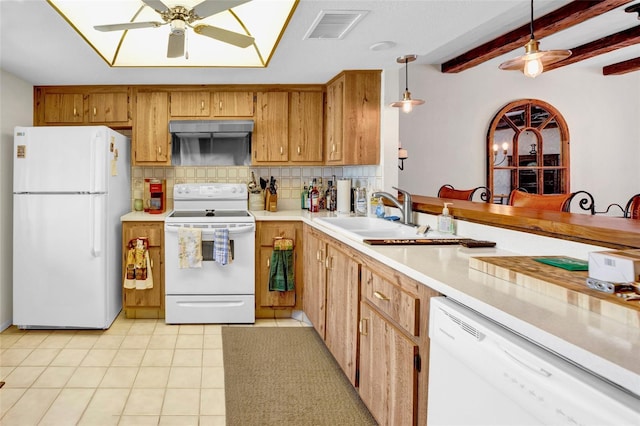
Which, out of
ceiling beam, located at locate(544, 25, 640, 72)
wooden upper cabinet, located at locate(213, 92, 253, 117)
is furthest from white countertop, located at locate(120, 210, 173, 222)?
ceiling beam, located at locate(544, 25, 640, 72)

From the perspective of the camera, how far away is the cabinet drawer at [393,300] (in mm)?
1616

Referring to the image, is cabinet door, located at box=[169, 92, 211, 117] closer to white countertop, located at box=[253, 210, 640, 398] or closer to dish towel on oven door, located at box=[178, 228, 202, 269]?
dish towel on oven door, located at box=[178, 228, 202, 269]

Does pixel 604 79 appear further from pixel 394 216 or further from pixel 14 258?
pixel 14 258

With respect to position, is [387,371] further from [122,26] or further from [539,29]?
[539,29]

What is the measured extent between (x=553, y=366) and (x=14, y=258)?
12.8 ft

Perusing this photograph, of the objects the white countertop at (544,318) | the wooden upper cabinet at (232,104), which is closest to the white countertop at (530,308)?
the white countertop at (544,318)

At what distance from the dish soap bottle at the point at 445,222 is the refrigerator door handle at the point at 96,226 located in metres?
2.60

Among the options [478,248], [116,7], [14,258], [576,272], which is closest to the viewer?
[576,272]

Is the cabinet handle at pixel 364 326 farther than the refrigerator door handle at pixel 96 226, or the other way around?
the refrigerator door handle at pixel 96 226

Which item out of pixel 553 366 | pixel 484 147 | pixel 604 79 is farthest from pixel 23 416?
pixel 604 79

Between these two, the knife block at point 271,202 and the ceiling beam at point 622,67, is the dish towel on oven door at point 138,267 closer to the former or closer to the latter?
the knife block at point 271,202

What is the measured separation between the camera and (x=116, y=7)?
9.09ft

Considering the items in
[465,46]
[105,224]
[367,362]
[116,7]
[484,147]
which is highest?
[465,46]

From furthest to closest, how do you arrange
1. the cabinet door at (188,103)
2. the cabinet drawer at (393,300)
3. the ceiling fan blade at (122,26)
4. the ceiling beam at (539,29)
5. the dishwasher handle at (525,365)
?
the cabinet door at (188,103) < the ceiling beam at (539,29) < the ceiling fan blade at (122,26) < the cabinet drawer at (393,300) < the dishwasher handle at (525,365)
